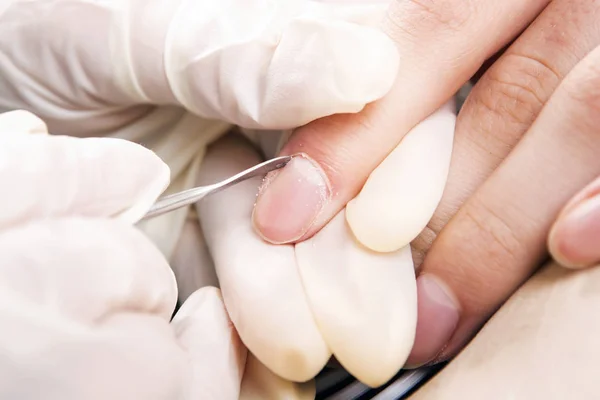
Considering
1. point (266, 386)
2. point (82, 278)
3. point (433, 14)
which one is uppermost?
point (433, 14)

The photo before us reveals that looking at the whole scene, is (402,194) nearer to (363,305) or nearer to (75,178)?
(363,305)

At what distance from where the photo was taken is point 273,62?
41cm

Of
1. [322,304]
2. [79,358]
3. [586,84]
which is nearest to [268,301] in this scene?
[322,304]

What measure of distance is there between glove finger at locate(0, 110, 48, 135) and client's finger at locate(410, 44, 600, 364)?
292 millimetres

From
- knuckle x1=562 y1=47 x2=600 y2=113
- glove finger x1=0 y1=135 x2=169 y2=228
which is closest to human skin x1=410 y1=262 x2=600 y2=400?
knuckle x1=562 y1=47 x2=600 y2=113

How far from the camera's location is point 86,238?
0.95ft

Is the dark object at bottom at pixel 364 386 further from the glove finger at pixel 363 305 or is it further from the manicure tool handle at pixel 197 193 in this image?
the manicure tool handle at pixel 197 193

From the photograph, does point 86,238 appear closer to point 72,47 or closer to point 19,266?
point 19,266

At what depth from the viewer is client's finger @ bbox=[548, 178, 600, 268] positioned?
0.36 meters

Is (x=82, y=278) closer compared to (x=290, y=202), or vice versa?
(x=82, y=278)

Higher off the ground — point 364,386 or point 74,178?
point 74,178

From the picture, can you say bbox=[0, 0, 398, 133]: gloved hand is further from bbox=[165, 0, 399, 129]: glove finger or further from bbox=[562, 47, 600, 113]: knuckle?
bbox=[562, 47, 600, 113]: knuckle

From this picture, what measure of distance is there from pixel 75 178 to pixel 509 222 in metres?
0.30

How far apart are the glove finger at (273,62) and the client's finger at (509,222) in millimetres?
117
